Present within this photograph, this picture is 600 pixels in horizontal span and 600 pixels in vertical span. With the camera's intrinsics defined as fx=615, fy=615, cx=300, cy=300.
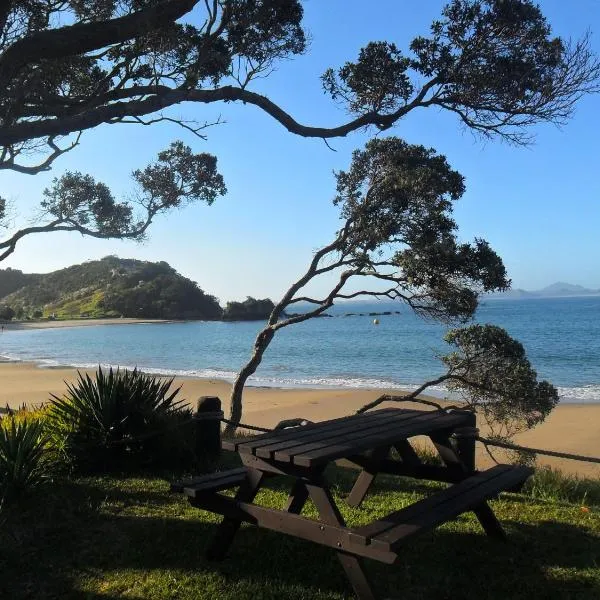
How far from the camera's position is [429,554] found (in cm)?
371

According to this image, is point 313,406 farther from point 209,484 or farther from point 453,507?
point 453,507

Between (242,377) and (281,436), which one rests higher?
(281,436)

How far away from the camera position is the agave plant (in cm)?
448

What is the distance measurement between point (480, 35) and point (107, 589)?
255 inches

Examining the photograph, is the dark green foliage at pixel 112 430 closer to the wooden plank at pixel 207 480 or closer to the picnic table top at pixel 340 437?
the wooden plank at pixel 207 480

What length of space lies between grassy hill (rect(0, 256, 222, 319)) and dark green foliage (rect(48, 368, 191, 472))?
87500 mm

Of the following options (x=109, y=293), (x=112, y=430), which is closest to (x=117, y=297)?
(x=109, y=293)

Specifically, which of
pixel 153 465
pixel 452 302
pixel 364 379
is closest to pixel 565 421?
pixel 452 302

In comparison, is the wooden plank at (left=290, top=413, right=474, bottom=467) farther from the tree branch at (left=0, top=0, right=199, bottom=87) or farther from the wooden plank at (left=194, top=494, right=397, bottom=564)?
the tree branch at (left=0, top=0, right=199, bottom=87)

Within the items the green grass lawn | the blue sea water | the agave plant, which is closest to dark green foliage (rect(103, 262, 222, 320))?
the blue sea water

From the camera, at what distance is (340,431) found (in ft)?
12.1

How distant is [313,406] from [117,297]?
78338 mm

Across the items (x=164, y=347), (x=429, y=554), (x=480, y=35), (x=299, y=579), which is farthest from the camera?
(x=164, y=347)

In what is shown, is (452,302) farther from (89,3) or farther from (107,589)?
(107,589)
